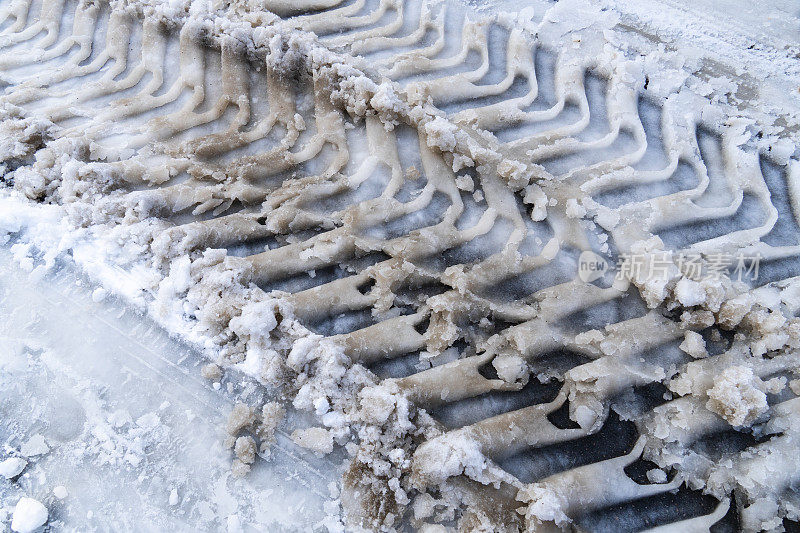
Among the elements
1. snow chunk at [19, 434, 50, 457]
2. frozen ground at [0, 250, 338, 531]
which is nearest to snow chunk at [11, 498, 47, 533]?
frozen ground at [0, 250, 338, 531]

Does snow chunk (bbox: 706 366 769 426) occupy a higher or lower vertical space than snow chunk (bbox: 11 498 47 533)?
higher

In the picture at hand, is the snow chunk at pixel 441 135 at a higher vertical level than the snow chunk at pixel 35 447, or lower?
higher

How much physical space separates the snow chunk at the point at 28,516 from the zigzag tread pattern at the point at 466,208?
95 cm

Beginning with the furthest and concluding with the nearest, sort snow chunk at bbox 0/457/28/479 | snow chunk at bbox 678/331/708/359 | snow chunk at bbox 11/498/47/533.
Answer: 1. snow chunk at bbox 678/331/708/359
2. snow chunk at bbox 0/457/28/479
3. snow chunk at bbox 11/498/47/533

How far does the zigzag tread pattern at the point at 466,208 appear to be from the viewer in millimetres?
1729

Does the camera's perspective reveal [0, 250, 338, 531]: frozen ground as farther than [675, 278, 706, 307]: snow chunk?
No

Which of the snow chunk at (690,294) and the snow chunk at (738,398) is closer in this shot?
the snow chunk at (738,398)

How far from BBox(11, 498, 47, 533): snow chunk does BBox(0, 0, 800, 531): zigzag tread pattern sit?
3.10ft

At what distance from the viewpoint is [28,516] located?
5.14 ft

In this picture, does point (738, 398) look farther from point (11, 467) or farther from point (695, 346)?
point (11, 467)

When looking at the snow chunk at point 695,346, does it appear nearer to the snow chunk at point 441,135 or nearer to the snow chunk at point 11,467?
the snow chunk at point 441,135

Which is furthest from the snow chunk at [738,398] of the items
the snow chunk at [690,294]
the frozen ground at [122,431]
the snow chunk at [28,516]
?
the snow chunk at [28,516]

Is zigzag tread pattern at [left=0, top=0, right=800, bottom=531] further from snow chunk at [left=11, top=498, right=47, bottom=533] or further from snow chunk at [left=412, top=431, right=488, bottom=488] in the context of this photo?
snow chunk at [left=11, top=498, right=47, bottom=533]

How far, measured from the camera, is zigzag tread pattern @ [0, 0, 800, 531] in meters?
1.73
